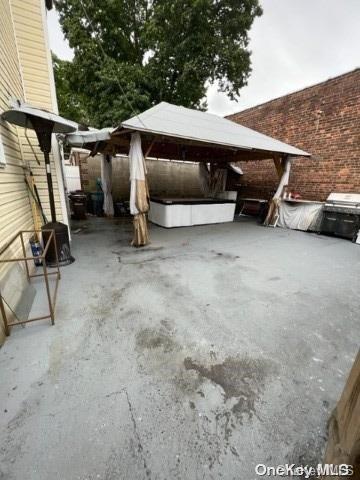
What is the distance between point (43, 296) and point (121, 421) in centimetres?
208

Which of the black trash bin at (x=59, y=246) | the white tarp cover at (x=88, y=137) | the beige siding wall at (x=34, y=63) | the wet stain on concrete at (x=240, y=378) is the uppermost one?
the beige siding wall at (x=34, y=63)

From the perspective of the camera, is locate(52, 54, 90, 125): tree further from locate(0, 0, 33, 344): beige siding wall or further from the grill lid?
the grill lid

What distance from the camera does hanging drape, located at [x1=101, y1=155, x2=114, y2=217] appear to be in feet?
25.8

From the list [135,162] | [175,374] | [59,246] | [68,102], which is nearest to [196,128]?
[135,162]

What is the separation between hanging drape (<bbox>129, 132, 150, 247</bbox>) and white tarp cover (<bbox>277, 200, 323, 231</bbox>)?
515cm

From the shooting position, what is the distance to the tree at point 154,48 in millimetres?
9156

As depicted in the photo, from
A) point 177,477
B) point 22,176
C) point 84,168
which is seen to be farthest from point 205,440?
point 84,168

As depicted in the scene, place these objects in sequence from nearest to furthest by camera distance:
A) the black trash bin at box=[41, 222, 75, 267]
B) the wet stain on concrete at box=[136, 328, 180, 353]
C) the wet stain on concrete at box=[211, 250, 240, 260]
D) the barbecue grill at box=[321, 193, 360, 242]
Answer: the wet stain on concrete at box=[136, 328, 180, 353]
the black trash bin at box=[41, 222, 75, 267]
the wet stain on concrete at box=[211, 250, 240, 260]
the barbecue grill at box=[321, 193, 360, 242]

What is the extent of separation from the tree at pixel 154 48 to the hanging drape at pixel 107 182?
3.05 meters

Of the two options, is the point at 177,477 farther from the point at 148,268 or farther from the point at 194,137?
the point at 194,137

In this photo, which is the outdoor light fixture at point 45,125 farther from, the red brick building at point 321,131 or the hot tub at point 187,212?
the red brick building at point 321,131

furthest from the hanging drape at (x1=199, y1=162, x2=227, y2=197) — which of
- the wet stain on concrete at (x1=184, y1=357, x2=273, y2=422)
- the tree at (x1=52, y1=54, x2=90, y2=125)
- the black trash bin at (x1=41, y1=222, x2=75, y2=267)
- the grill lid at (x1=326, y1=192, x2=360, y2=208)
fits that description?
the wet stain on concrete at (x1=184, y1=357, x2=273, y2=422)

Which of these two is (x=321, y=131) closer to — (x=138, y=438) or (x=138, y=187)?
(x=138, y=187)

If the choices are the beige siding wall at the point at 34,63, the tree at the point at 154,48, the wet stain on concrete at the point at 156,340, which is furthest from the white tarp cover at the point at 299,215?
the tree at the point at 154,48
